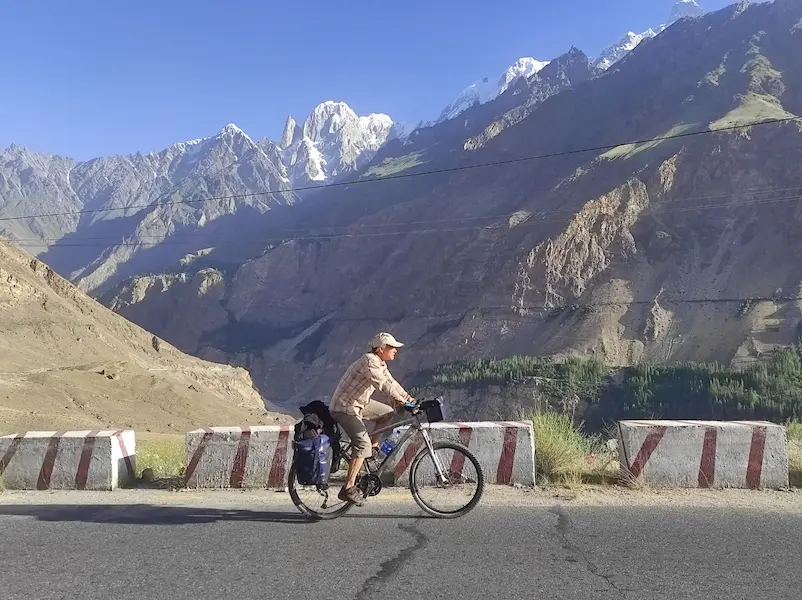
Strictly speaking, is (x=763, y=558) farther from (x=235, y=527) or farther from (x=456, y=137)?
(x=456, y=137)

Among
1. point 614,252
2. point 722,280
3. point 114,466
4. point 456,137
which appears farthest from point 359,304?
point 456,137

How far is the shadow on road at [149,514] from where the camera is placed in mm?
5961

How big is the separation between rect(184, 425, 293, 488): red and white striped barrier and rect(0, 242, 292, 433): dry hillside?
1844 cm

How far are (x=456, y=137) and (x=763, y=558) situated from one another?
652 ft

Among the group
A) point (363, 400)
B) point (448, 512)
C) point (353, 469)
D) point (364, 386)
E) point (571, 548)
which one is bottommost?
point (448, 512)

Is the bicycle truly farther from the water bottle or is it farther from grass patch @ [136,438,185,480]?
grass patch @ [136,438,185,480]

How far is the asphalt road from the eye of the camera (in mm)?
4188

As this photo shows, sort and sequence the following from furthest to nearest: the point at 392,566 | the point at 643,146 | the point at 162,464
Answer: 1. the point at 643,146
2. the point at 162,464
3. the point at 392,566

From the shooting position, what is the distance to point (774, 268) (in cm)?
5988

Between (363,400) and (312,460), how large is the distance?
2.26 ft

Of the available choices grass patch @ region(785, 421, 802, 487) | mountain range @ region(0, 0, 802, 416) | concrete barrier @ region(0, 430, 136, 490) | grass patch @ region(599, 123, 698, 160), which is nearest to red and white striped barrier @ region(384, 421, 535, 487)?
grass patch @ region(785, 421, 802, 487)

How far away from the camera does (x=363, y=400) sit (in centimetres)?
589

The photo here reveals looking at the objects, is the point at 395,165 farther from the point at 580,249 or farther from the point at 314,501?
the point at 314,501

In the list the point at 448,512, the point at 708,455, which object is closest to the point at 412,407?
the point at 448,512
